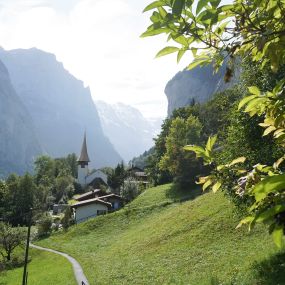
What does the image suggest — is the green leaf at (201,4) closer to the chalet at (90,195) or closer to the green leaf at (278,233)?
the green leaf at (278,233)

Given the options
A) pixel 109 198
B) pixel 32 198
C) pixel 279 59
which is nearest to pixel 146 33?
pixel 279 59

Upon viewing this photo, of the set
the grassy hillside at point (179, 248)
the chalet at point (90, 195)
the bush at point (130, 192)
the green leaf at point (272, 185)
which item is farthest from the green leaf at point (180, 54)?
the chalet at point (90, 195)

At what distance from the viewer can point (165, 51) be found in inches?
112

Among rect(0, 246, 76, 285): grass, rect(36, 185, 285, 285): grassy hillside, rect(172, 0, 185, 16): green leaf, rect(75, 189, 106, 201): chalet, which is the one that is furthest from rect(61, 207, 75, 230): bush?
rect(172, 0, 185, 16): green leaf

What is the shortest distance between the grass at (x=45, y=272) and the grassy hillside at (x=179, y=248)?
2057 mm

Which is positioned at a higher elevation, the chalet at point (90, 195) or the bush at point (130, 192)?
the bush at point (130, 192)

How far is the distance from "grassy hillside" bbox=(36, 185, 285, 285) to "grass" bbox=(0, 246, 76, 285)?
6.75 feet

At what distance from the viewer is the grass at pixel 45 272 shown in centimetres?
4022

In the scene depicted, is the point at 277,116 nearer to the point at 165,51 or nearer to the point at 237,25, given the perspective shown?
the point at 237,25

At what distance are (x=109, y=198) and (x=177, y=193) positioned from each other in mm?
23449

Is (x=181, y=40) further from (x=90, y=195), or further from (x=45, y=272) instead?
(x=90, y=195)

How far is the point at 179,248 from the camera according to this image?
115 feet

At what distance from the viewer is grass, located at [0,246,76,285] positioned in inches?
1583

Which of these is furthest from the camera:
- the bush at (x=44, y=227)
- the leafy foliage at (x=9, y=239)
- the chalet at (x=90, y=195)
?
the chalet at (x=90, y=195)
